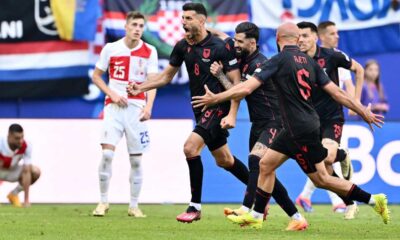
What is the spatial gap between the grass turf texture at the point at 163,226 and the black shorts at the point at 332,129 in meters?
1.03

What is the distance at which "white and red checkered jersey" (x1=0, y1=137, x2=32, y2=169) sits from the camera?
1605 cm

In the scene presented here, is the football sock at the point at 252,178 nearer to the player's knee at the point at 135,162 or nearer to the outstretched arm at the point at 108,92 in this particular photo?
the outstretched arm at the point at 108,92

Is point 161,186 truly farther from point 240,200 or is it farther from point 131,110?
point 131,110

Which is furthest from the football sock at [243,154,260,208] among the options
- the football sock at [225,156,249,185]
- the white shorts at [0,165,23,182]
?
the white shorts at [0,165,23,182]

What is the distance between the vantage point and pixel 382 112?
65.8 ft

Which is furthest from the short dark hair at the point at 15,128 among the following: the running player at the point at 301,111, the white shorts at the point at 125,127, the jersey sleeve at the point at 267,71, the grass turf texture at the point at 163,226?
the jersey sleeve at the point at 267,71

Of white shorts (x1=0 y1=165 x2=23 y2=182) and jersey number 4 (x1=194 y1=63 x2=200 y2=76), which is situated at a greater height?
jersey number 4 (x1=194 y1=63 x2=200 y2=76)

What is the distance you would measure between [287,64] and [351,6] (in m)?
9.91

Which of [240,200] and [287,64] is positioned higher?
[287,64]

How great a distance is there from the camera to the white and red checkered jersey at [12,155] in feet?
52.6

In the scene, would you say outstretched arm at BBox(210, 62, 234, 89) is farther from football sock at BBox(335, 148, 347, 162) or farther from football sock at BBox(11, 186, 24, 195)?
football sock at BBox(11, 186, 24, 195)

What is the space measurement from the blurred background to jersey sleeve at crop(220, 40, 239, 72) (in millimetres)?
5252

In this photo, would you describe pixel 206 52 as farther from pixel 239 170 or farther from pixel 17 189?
pixel 17 189

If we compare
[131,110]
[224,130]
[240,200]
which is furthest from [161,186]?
[224,130]
